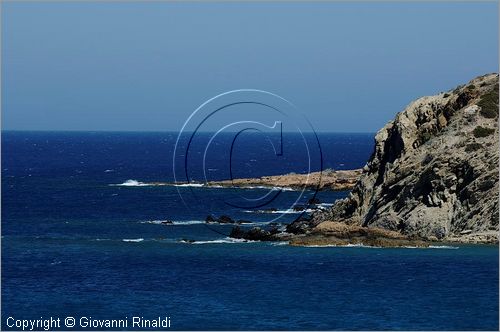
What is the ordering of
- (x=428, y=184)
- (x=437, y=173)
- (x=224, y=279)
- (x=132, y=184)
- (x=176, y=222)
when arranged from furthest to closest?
(x=132, y=184) → (x=176, y=222) → (x=428, y=184) → (x=437, y=173) → (x=224, y=279)

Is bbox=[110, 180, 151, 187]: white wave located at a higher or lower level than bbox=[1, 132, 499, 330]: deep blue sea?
higher

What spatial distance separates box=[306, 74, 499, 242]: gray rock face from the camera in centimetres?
8944

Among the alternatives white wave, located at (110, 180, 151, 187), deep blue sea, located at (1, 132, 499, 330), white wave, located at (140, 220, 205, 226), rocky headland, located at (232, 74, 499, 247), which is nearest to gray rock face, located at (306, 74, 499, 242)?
rocky headland, located at (232, 74, 499, 247)

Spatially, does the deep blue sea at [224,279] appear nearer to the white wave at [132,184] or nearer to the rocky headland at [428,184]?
the rocky headland at [428,184]

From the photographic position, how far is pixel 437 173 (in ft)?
301

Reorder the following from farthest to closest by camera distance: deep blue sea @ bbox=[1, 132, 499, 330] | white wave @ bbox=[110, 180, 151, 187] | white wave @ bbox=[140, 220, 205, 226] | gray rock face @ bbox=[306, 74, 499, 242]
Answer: white wave @ bbox=[110, 180, 151, 187], white wave @ bbox=[140, 220, 205, 226], gray rock face @ bbox=[306, 74, 499, 242], deep blue sea @ bbox=[1, 132, 499, 330]

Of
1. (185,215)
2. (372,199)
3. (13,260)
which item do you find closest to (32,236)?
(13,260)

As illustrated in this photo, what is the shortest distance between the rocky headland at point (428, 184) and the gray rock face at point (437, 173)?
86 mm

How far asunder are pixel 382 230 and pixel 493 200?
9.95 meters

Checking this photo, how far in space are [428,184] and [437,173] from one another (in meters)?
1.28

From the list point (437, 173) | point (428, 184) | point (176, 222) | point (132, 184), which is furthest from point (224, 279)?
point (132, 184)

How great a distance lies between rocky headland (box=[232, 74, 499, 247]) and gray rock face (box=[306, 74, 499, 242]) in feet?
0.28

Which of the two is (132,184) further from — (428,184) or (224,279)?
(224,279)

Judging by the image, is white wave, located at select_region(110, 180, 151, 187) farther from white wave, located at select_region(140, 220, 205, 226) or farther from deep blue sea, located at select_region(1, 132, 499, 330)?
white wave, located at select_region(140, 220, 205, 226)
